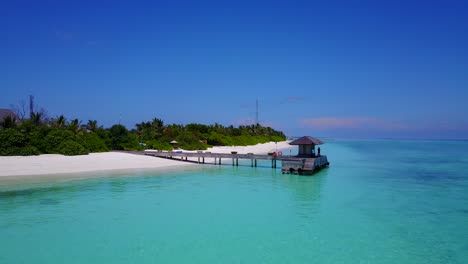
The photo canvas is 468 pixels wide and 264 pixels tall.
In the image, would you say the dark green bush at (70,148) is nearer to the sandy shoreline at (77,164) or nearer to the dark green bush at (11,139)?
the sandy shoreline at (77,164)

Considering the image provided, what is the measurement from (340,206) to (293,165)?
14.2 m

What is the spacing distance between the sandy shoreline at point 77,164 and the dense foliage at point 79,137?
132 centimetres

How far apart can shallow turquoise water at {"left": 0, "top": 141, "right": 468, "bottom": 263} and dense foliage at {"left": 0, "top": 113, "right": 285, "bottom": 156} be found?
10506 mm

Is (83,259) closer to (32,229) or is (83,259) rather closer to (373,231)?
(32,229)

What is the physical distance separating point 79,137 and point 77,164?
6.59 m

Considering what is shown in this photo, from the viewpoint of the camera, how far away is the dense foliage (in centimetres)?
3438

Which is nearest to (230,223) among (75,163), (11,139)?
(75,163)

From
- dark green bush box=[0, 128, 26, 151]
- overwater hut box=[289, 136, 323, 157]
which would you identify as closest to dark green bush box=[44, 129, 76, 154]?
dark green bush box=[0, 128, 26, 151]

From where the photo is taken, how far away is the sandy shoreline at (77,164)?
102ft

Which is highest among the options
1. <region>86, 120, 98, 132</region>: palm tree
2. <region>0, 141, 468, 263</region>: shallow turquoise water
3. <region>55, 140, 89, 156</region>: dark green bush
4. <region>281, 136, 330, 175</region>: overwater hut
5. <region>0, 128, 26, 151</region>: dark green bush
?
<region>86, 120, 98, 132</region>: palm tree

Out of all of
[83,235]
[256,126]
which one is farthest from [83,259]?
[256,126]

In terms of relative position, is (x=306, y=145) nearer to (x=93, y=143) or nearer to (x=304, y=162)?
(x=304, y=162)

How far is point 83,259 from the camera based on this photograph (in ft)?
36.4

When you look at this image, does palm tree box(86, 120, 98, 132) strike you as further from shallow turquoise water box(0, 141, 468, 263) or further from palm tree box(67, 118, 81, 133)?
shallow turquoise water box(0, 141, 468, 263)
